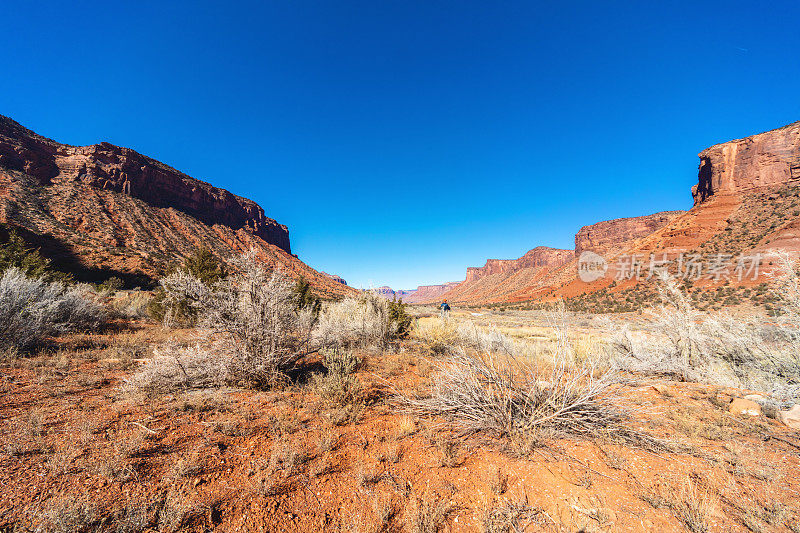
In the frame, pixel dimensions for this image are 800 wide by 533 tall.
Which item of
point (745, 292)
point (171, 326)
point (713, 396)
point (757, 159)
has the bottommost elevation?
point (171, 326)

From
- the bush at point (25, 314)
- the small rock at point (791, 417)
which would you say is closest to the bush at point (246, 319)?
the bush at point (25, 314)

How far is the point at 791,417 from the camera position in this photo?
12.6 ft

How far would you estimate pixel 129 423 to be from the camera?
10.3ft

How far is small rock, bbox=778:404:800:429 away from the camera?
377 centimetres

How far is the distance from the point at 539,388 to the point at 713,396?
12.1ft

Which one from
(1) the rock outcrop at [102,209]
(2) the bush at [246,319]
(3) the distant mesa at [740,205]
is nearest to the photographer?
(2) the bush at [246,319]

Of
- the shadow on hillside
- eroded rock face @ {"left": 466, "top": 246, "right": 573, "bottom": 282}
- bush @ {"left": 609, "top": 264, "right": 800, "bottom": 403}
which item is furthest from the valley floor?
eroded rock face @ {"left": 466, "top": 246, "right": 573, "bottom": 282}

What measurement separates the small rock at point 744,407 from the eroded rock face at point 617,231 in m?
89.7

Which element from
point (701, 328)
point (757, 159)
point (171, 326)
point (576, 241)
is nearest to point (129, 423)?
point (171, 326)

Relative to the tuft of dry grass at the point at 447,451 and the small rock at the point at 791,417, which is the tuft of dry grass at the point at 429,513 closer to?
the tuft of dry grass at the point at 447,451

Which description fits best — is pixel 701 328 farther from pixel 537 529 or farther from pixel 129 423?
pixel 129 423

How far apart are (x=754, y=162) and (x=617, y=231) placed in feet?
134

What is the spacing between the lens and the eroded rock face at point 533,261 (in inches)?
4515

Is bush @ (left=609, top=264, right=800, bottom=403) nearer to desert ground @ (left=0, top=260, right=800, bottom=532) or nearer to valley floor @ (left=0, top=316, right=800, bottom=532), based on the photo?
desert ground @ (left=0, top=260, right=800, bottom=532)
